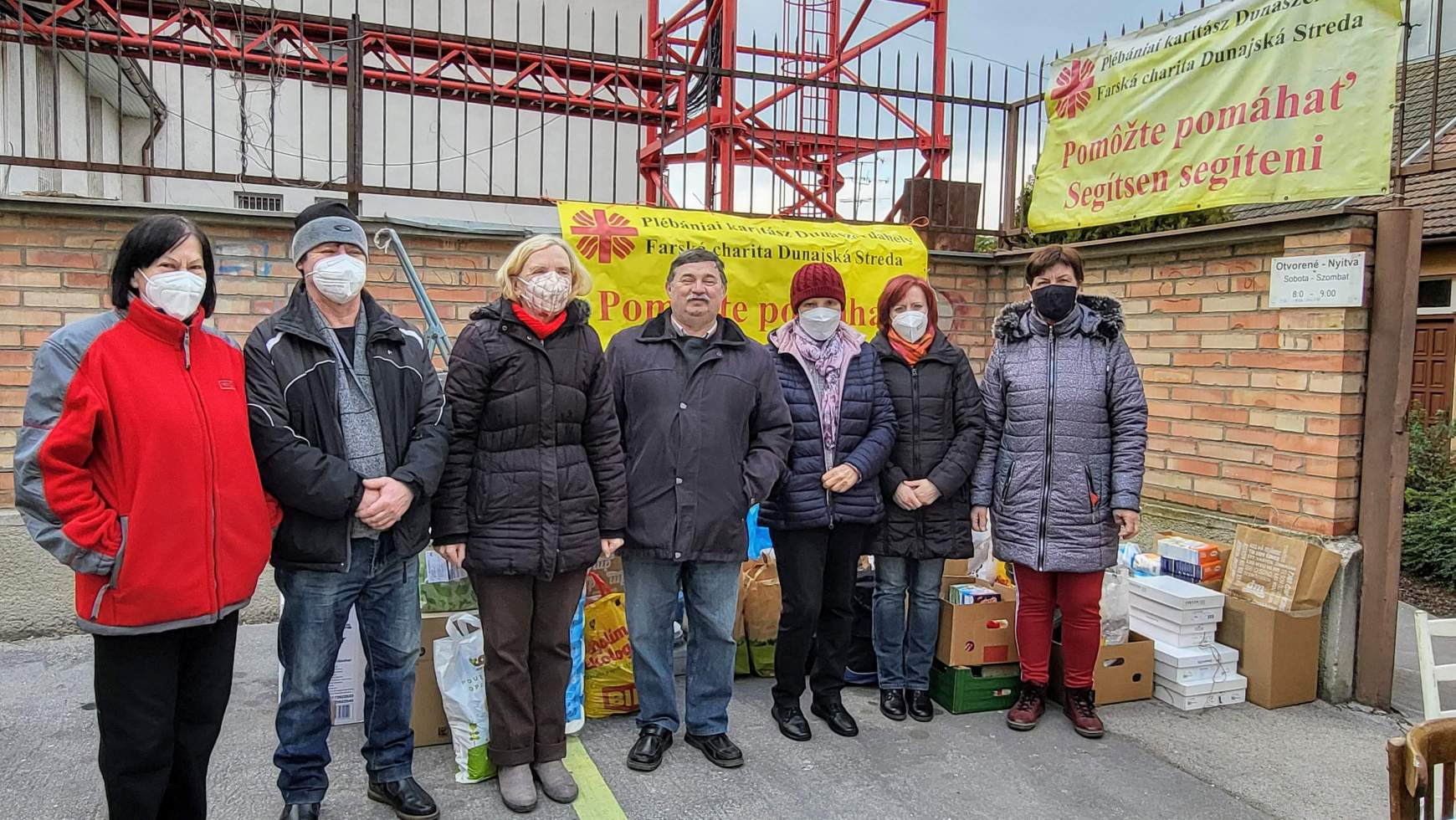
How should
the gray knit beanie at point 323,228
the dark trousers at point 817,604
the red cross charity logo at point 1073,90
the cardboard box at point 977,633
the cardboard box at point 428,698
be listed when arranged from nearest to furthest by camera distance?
the gray knit beanie at point 323,228
the cardboard box at point 428,698
the dark trousers at point 817,604
the cardboard box at point 977,633
the red cross charity logo at point 1073,90

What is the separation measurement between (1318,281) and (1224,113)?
102cm

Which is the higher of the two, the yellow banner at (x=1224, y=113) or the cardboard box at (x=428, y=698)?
the yellow banner at (x=1224, y=113)

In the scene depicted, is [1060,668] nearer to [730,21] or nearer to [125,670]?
[125,670]

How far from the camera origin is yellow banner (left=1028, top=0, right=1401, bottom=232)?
405 centimetres

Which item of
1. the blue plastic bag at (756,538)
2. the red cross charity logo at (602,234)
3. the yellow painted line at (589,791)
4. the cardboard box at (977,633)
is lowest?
the yellow painted line at (589,791)

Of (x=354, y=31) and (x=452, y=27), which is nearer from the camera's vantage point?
(x=354, y=31)

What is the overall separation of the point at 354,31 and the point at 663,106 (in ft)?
5.34

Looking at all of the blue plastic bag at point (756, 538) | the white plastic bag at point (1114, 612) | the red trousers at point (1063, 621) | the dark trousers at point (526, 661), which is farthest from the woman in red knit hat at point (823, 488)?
the white plastic bag at point (1114, 612)

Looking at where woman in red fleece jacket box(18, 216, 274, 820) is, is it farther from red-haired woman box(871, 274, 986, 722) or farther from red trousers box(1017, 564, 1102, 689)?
red trousers box(1017, 564, 1102, 689)

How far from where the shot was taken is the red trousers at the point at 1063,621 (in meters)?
3.73

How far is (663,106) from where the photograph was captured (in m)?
5.16

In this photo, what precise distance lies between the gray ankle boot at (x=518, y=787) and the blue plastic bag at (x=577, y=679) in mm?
429

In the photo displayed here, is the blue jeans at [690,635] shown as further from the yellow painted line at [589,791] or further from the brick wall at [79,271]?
the brick wall at [79,271]

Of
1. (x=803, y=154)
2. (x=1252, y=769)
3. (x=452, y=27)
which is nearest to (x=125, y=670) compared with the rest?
(x=1252, y=769)
